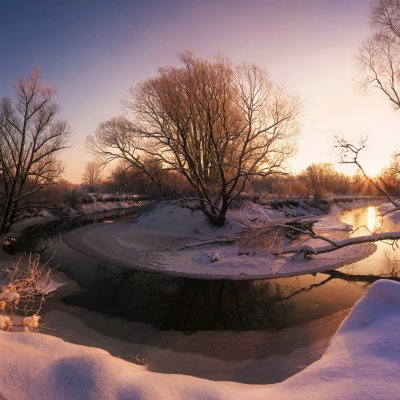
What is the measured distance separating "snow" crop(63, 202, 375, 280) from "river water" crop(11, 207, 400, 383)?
0.73 meters

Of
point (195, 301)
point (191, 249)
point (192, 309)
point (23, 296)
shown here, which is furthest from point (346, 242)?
point (23, 296)

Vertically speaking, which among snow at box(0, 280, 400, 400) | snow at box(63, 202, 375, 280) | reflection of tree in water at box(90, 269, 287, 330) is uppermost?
snow at box(0, 280, 400, 400)

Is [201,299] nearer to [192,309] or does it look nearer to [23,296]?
[192,309]

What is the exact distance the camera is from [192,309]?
9695 millimetres

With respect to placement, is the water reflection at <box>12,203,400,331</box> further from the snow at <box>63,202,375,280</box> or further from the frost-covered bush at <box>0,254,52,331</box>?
the frost-covered bush at <box>0,254,52,331</box>

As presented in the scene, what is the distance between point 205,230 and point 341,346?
1671 cm

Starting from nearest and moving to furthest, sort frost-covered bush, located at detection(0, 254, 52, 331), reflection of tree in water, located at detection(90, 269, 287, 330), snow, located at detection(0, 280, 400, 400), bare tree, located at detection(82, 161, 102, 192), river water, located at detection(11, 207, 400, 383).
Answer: snow, located at detection(0, 280, 400, 400) → frost-covered bush, located at detection(0, 254, 52, 331) → river water, located at detection(11, 207, 400, 383) → reflection of tree in water, located at detection(90, 269, 287, 330) → bare tree, located at detection(82, 161, 102, 192)

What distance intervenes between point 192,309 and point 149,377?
678 cm

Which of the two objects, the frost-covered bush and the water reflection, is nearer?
the frost-covered bush

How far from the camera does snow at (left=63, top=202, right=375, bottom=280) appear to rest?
13.3m

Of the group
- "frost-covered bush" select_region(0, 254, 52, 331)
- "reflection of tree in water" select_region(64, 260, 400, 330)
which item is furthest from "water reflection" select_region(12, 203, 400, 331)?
"frost-covered bush" select_region(0, 254, 52, 331)

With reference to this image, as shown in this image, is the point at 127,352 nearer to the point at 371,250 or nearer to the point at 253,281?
the point at 253,281

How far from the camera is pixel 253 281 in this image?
1218 cm

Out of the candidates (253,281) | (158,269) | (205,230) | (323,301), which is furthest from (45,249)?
(323,301)
